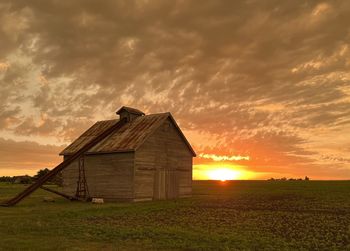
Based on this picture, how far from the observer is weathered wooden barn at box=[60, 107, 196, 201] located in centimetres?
3712

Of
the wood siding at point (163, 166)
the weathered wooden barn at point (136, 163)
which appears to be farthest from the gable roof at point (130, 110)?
the wood siding at point (163, 166)

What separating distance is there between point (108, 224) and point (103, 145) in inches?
752

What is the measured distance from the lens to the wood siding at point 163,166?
3756cm

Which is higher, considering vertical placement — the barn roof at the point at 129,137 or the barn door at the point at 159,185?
the barn roof at the point at 129,137

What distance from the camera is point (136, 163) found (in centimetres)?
3688

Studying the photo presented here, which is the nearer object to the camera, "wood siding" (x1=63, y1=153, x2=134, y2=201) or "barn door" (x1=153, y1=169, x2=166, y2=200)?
"wood siding" (x1=63, y1=153, x2=134, y2=201)

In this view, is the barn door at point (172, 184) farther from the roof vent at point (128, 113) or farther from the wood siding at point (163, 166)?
the roof vent at point (128, 113)

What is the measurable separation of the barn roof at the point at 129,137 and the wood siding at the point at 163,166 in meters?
0.67

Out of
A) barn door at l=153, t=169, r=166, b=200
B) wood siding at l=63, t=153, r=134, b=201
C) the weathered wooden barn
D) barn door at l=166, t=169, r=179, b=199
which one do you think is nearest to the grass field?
wood siding at l=63, t=153, r=134, b=201

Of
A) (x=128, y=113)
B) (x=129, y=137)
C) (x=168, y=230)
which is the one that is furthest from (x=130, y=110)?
(x=168, y=230)

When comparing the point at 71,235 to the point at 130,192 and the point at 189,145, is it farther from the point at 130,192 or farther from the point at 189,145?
the point at 189,145

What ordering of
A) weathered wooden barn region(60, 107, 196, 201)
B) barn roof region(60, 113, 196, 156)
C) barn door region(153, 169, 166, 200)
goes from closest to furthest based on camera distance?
1. weathered wooden barn region(60, 107, 196, 201)
2. barn roof region(60, 113, 196, 156)
3. barn door region(153, 169, 166, 200)

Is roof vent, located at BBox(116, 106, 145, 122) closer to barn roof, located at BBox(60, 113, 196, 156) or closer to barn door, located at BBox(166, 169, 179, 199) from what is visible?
barn roof, located at BBox(60, 113, 196, 156)

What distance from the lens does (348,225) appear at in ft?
73.2
